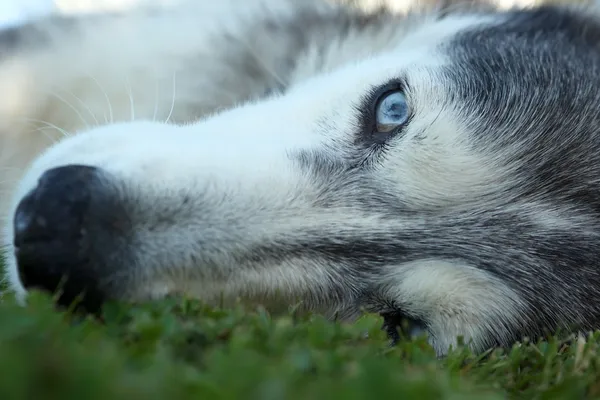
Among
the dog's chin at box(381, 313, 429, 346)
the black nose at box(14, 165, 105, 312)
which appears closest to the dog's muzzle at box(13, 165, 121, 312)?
the black nose at box(14, 165, 105, 312)

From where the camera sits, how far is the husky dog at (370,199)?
3.96 feet

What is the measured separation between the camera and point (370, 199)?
1498 mm

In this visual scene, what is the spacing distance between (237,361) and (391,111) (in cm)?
115

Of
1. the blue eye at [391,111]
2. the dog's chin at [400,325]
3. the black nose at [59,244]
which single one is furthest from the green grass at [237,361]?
the blue eye at [391,111]

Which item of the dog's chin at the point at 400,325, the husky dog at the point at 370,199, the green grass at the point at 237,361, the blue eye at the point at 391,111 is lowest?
the dog's chin at the point at 400,325

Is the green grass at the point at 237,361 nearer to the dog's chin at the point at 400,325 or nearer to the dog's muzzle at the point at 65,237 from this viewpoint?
the dog's muzzle at the point at 65,237

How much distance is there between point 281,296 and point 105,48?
1390mm

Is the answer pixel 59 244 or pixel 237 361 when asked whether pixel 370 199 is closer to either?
pixel 59 244

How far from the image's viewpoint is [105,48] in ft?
7.37

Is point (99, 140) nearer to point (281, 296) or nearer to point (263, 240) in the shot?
point (263, 240)

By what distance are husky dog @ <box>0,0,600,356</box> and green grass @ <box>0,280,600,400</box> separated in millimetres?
149

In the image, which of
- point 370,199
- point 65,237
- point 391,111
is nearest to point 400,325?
point 370,199

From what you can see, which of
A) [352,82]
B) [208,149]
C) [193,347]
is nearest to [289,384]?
[193,347]

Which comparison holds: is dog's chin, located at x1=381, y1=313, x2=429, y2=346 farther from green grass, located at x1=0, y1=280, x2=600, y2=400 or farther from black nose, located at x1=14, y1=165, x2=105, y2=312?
black nose, located at x1=14, y1=165, x2=105, y2=312
